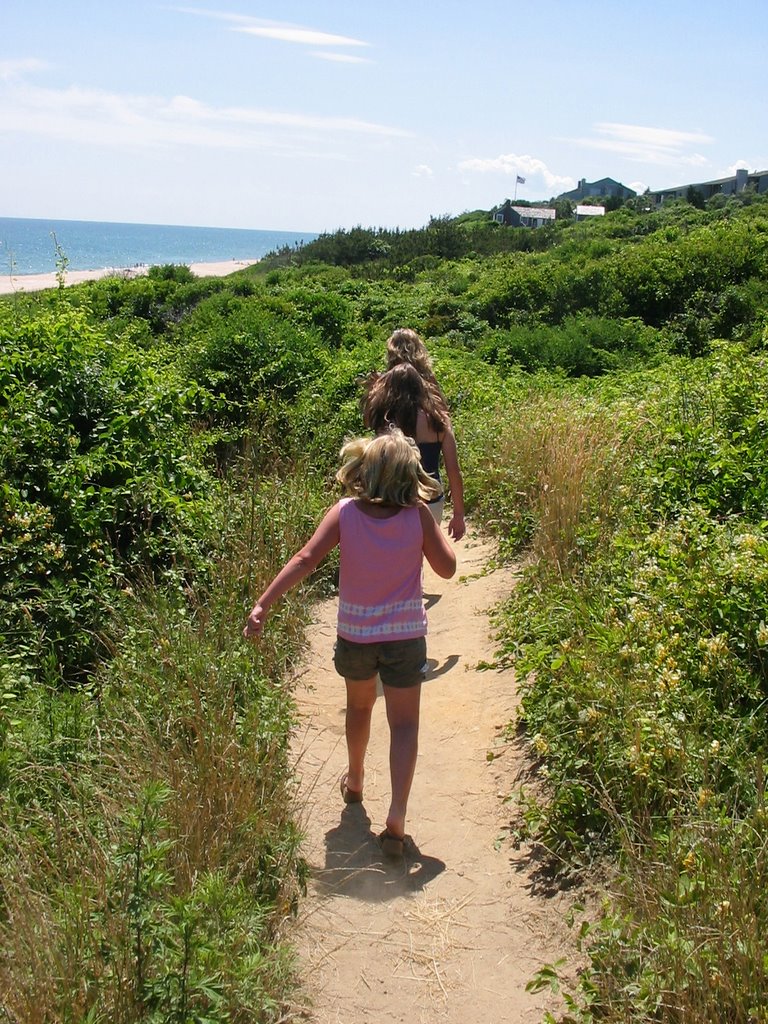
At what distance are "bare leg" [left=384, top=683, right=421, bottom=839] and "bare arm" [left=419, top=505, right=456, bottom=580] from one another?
516mm

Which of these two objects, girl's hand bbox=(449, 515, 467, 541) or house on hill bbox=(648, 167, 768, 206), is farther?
house on hill bbox=(648, 167, 768, 206)

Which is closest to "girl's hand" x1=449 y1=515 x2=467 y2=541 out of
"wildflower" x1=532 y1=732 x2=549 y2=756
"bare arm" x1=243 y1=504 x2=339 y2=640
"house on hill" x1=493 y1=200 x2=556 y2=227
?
"wildflower" x1=532 y1=732 x2=549 y2=756

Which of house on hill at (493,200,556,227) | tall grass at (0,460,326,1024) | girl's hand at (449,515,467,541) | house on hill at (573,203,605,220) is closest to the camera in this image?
tall grass at (0,460,326,1024)

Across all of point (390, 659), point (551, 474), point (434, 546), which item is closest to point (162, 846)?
point (390, 659)

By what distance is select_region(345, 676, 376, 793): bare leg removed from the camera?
4.18 metres

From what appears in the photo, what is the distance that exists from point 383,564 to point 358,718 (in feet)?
2.53

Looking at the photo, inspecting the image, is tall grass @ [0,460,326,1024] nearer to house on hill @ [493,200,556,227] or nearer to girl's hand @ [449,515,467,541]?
girl's hand @ [449,515,467,541]

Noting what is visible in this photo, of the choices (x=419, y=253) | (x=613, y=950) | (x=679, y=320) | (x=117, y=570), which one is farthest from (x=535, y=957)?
(x=419, y=253)

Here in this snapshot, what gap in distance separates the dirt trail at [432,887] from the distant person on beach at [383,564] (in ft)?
1.12

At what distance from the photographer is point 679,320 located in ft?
65.5

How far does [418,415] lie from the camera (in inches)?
232

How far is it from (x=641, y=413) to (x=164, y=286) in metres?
20.9

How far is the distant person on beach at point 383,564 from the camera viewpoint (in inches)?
155

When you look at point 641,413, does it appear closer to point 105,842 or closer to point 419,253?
point 105,842
